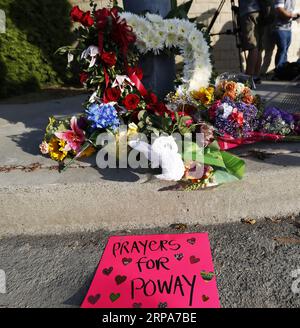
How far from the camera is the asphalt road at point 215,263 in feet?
5.74

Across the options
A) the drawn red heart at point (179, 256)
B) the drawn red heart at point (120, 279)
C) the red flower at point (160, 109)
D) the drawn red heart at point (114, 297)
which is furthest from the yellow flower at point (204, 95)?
the drawn red heart at point (114, 297)

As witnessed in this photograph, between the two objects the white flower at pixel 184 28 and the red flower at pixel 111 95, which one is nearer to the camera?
the red flower at pixel 111 95

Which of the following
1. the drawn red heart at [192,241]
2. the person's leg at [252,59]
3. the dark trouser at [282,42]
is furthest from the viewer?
the dark trouser at [282,42]

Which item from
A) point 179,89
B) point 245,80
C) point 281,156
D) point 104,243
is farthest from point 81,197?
point 245,80

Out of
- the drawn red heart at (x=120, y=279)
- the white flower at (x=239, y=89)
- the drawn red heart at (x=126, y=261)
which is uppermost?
the white flower at (x=239, y=89)

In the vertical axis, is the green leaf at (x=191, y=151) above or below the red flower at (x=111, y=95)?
below

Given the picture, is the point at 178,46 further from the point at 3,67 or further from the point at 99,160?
the point at 3,67

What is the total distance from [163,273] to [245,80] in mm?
1948

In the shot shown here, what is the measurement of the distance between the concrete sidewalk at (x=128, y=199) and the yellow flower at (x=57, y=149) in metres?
0.12

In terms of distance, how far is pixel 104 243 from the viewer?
2201 millimetres

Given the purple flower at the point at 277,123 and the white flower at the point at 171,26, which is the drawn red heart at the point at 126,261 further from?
the white flower at the point at 171,26

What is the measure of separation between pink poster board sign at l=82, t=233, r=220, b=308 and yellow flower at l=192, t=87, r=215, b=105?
3.57 feet

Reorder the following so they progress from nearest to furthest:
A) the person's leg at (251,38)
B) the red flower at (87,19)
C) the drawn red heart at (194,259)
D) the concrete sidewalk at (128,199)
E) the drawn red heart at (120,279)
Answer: the drawn red heart at (120,279), the drawn red heart at (194,259), the concrete sidewalk at (128,199), the red flower at (87,19), the person's leg at (251,38)

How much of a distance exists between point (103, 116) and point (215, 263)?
125 centimetres
